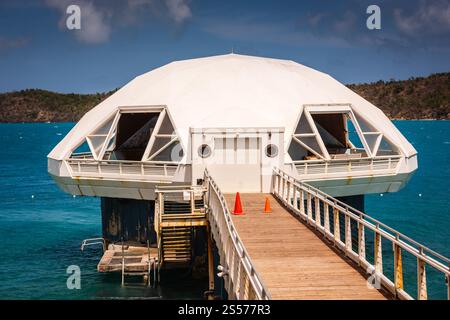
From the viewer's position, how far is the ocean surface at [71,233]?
2766cm

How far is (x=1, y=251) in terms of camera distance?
37.2 meters

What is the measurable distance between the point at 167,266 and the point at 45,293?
661 cm

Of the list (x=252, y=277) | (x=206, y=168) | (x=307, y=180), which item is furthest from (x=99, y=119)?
(x=252, y=277)

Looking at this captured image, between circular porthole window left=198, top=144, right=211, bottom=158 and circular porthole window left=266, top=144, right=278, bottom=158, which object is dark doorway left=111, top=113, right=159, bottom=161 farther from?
circular porthole window left=266, top=144, right=278, bottom=158

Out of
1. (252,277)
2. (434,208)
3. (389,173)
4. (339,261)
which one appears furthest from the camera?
(434,208)

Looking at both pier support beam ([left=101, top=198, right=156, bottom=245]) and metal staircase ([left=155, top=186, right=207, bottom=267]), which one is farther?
pier support beam ([left=101, top=198, right=156, bottom=245])

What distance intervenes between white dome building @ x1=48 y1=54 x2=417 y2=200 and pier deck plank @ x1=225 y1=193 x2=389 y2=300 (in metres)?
5.21

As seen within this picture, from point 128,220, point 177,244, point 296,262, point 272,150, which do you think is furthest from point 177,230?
point 296,262

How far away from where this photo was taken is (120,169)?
85.6ft

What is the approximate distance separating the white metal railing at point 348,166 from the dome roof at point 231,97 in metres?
1.50

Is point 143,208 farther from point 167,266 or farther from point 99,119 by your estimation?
point 99,119

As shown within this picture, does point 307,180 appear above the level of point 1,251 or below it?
above

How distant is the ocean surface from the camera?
27.7 meters

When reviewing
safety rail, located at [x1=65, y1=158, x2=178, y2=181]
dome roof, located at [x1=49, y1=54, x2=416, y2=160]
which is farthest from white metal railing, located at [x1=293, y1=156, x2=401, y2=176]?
safety rail, located at [x1=65, y1=158, x2=178, y2=181]
